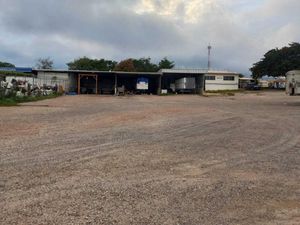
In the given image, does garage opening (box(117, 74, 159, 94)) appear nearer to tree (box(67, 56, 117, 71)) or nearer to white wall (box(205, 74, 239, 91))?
white wall (box(205, 74, 239, 91))

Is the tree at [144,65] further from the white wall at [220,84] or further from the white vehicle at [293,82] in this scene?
the white vehicle at [293,82]

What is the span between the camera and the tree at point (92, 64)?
110950 mm

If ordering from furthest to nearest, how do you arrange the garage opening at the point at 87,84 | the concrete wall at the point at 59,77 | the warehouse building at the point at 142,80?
1. the garage opening at the point at 87,84
2. the warehouse building at the point at 142,80
3. the concrete wall at the point at 59,77

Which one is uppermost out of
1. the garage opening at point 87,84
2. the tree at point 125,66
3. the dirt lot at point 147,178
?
the tree at point 125,66

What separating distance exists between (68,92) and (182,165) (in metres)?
58.9

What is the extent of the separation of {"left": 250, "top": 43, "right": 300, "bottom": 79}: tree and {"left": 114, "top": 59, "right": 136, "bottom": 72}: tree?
111ft

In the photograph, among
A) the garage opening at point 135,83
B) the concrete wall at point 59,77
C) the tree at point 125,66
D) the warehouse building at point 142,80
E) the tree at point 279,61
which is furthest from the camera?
the tree at point 125,66

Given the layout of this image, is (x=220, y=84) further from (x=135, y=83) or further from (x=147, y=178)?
(x=147, y=178)

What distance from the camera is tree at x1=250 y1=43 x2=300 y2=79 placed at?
3155 inches

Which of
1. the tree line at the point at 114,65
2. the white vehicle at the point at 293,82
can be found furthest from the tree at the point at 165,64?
the white vehicle at the point at 293,82

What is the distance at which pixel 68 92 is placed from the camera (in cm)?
6638

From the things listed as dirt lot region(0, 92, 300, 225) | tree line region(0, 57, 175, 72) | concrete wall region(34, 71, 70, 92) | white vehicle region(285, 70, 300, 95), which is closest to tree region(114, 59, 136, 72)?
tree line region(0, 57, 175, 72)

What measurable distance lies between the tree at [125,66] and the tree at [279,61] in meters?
33.8

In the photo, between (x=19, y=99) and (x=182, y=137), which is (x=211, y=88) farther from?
(x=182, y=137)
